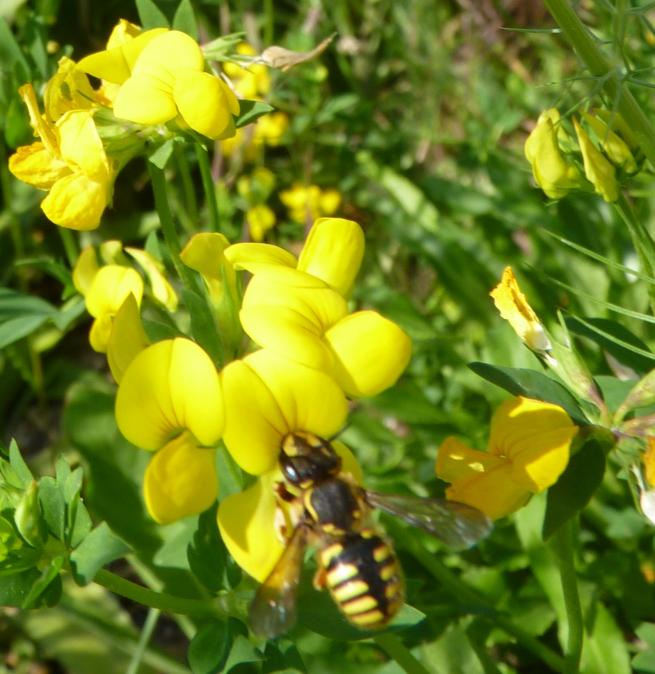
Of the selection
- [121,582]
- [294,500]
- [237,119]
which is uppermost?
[237,119]

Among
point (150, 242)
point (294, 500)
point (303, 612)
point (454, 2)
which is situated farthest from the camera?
point (454, 2)

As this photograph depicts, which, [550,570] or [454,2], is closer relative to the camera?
[550,570]

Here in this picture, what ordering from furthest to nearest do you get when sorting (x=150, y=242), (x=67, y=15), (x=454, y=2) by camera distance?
(x=454, y=2)
(x=67, y=15)
(x=150, y=242)

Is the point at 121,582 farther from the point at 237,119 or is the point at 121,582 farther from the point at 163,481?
the point at 237,119

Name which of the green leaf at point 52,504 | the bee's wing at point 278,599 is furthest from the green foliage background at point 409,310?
the bee's wing at point 278,599

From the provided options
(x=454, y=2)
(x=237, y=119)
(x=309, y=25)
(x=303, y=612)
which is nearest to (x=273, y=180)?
(x=309, y=25)

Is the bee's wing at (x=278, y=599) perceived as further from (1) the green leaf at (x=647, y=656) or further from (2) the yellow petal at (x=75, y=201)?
(1) the green leaf at (x=647, y=656)

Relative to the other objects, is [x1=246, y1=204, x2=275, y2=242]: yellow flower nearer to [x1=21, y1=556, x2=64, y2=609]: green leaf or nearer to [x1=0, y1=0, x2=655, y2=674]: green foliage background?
[x1=0, y1=0, x2=655, y2=674]: green foliage background

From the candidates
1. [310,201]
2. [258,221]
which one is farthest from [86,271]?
[310,201]
